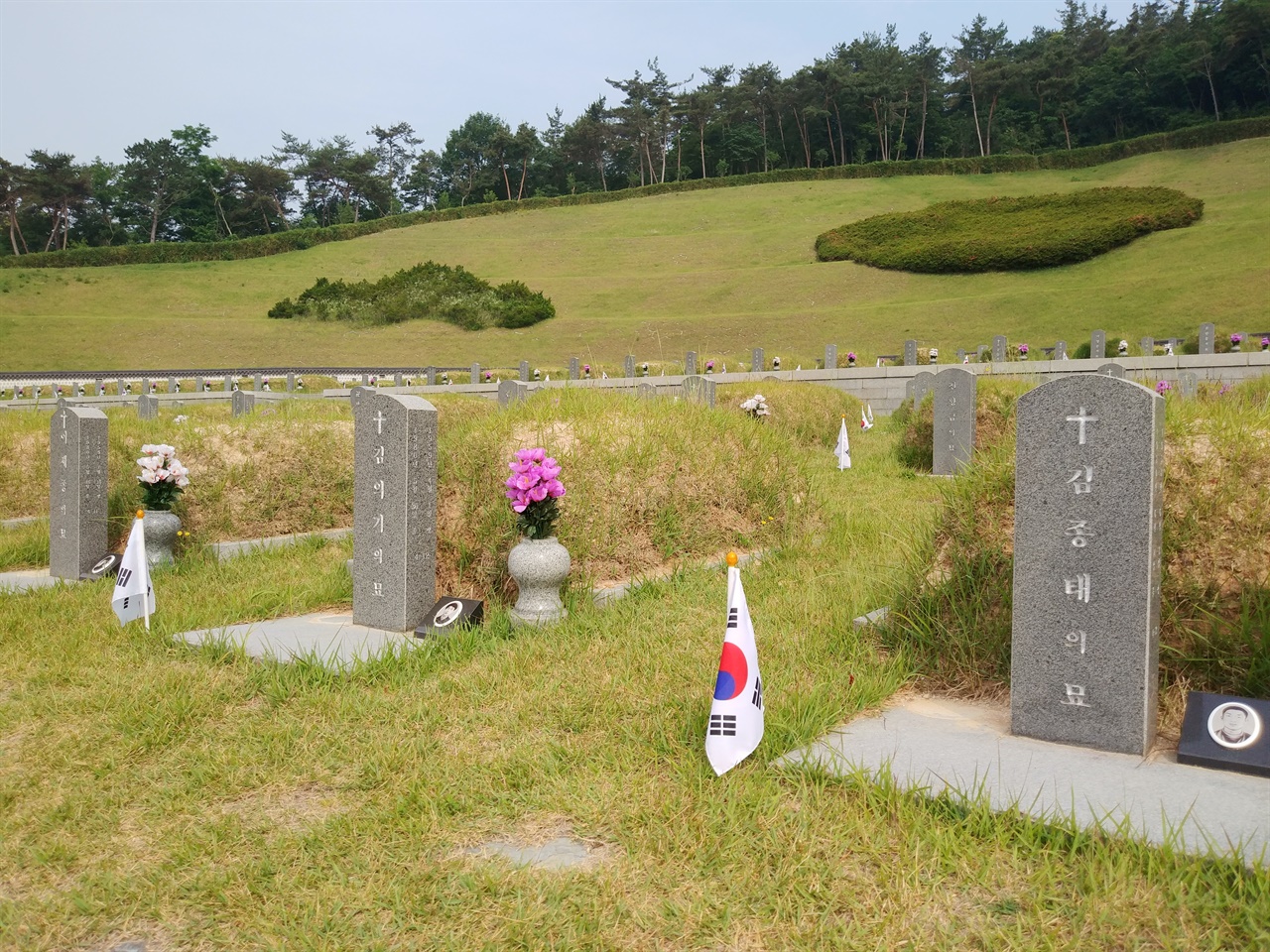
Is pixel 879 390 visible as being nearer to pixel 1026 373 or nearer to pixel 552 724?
pixel 1026 373

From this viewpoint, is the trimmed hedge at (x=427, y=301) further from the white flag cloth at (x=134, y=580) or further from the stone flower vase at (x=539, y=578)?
the stone flower vase at (x=539, y=578)

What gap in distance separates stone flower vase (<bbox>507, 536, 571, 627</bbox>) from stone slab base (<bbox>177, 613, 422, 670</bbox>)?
591 millimetres

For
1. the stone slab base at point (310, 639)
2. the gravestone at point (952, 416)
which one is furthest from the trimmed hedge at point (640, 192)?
the stone slab base at point (310, 639)

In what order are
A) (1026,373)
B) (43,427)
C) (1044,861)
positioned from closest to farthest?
(1044,861)
(43,427)
(1026,373)

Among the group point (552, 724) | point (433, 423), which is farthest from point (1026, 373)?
point (552, 724)

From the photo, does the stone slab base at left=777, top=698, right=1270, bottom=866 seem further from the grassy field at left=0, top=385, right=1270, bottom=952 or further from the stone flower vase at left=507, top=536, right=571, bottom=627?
the stone flower vase at left=507, top=536, right=571, bottom=627

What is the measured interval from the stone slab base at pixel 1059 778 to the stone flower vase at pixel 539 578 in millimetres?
1898

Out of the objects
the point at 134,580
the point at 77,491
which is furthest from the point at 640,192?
the point at 134,580

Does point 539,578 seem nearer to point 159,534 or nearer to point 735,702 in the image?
point 735,702

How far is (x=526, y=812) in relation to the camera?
2.87 meters

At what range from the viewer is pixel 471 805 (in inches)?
114

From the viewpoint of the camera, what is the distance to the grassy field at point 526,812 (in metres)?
2.24

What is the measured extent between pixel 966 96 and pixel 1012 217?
27.1 m

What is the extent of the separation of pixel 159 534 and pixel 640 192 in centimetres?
6339
